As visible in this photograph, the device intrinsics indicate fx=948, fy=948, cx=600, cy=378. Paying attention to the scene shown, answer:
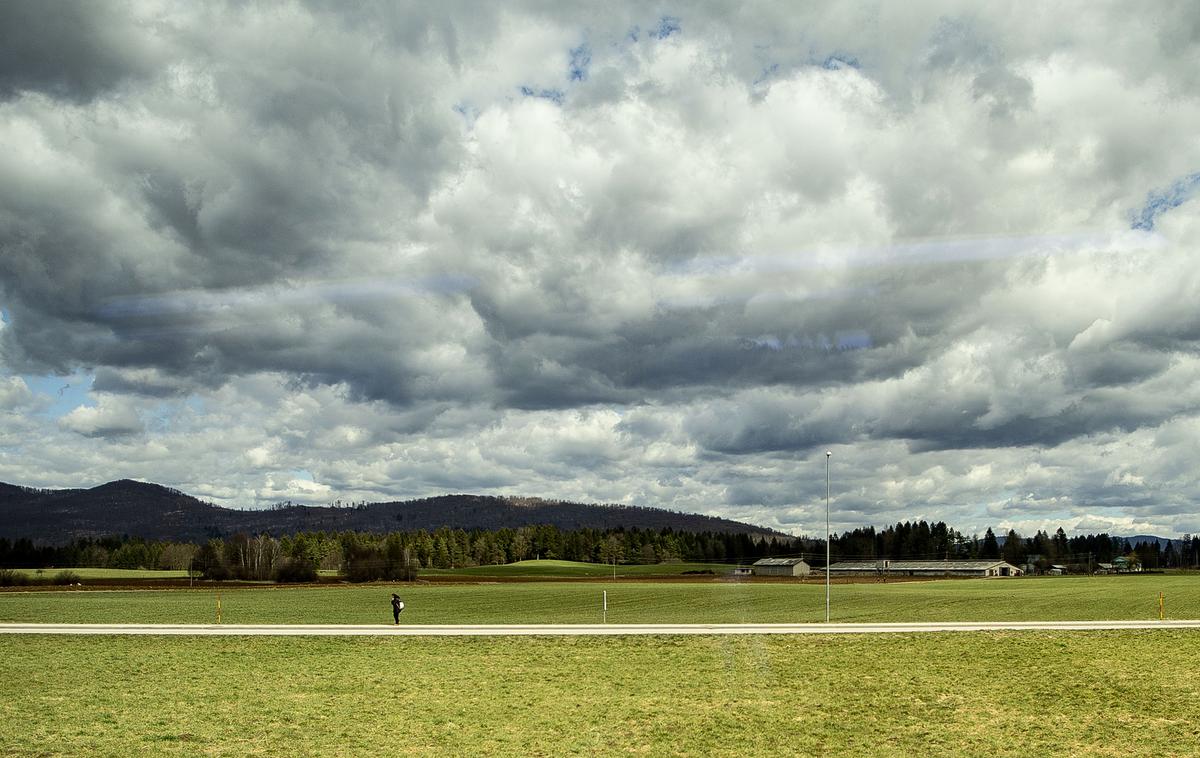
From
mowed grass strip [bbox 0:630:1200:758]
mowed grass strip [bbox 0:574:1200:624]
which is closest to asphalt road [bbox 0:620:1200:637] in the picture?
mowed grass strip [bbox 0:630:1200:758]

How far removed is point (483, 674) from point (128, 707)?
1205 centimetres

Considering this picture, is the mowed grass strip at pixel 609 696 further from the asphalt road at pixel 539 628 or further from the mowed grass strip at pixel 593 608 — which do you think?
the mowed grass strip at pixel 593 608

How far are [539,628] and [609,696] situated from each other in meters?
19.6

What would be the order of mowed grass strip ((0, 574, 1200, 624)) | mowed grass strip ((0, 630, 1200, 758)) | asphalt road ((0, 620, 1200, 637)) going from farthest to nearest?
mowed grass strip ((0, 574, 1200, 624)) → asphalt road ((0, 620, 1200, 637)) → mowed grass strip ((0, 630, 1200, 758))

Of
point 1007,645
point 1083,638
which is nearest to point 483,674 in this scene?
point 1007,645

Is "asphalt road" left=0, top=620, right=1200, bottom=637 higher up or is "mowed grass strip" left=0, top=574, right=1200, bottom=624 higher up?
"asphalt road" left=0, top=620, right=1200, bottom=637

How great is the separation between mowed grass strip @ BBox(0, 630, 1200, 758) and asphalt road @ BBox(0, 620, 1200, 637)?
269 cm

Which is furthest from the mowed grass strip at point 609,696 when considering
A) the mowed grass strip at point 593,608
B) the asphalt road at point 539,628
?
the mowed grass strip at point 593,608

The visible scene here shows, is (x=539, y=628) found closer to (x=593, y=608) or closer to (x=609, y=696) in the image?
(x=609, y=696)

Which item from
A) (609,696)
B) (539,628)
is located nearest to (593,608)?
(539,628)

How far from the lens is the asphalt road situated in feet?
154

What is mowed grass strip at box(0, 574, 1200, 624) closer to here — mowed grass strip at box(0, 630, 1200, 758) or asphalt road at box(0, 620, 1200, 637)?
asphalt road at box(0, 620, 1200, 637)

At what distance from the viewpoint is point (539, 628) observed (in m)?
50.1

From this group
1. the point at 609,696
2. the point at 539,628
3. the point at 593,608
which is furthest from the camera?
the point at 593,608
